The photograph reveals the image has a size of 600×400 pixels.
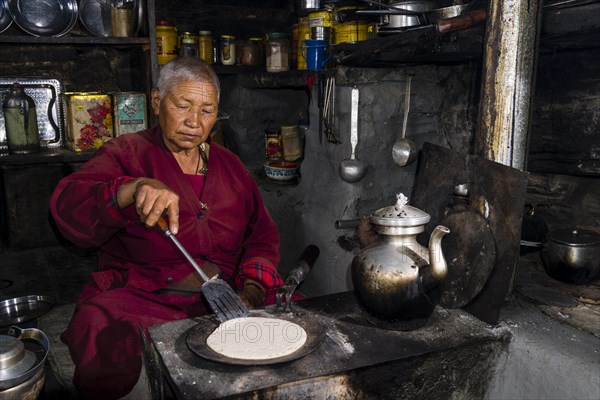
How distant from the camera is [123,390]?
1.63m

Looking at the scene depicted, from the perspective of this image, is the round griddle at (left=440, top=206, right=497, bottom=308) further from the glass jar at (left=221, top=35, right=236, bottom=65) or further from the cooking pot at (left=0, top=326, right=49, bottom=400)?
the glass jar at (left=221, top=35, right=236, bottom=65)

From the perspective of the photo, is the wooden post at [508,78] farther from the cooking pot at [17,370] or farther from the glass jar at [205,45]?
the glass jar at [205,45]

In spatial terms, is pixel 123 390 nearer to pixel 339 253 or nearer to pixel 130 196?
pixel 130 196

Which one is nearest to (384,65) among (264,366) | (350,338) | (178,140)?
(178,140)

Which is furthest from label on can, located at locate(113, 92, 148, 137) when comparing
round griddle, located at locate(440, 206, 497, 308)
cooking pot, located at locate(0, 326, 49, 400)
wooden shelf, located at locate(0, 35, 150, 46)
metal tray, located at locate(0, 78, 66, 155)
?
round griddle, located at locate(440, 206, 497, 308)

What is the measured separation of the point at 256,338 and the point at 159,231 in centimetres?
64

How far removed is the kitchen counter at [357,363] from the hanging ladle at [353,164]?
1112mm

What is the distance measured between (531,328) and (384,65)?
1.40 metres

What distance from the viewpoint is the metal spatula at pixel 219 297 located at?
1.41m

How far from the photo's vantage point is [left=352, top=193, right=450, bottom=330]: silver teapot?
1.34m

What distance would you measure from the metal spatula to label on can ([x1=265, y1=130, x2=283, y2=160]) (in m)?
2.01

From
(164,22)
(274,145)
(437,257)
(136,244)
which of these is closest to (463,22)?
(437,257)

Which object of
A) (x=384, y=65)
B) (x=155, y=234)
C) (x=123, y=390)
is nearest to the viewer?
(x=123, y=390)

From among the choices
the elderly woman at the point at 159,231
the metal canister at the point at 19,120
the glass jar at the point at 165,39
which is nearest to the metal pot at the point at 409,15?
the elderly woman at the point at 159,231
